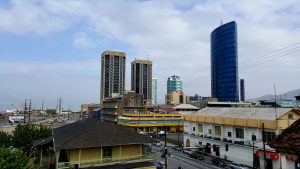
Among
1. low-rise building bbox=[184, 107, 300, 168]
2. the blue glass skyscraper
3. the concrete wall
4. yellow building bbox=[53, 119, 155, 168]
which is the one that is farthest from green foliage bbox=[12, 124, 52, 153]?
the blue glass skyscraper

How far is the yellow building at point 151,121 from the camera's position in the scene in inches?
4331

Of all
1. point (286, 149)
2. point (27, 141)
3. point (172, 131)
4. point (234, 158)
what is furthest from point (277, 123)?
point (172, 131)

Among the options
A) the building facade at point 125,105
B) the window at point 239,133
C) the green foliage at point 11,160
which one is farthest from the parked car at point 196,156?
the building facade at point 125,105

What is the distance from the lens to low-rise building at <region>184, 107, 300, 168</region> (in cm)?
4525

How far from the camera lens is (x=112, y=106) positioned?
140750mm

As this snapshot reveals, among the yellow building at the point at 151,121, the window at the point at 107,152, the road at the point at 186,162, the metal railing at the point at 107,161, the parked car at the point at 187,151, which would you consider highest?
the window at the point at 107,152

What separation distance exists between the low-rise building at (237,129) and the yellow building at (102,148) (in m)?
20.7

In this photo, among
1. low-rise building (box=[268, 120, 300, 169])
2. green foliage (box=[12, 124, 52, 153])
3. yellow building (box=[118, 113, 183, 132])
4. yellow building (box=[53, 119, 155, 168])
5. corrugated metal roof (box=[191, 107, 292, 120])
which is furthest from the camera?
yellow building (box=[118, 113, 183, 132])

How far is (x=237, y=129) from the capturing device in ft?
174

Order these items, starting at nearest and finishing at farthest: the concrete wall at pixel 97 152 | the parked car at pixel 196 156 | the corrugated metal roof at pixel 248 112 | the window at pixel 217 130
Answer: the concrete wall at pixel 97 152
the corrugated metal roof at pixel 248 112
the parked car at pixel 196 156
the window at pixel 217 130

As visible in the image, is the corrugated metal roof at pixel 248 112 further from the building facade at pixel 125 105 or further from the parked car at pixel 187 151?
the building facade at pixel 125 105

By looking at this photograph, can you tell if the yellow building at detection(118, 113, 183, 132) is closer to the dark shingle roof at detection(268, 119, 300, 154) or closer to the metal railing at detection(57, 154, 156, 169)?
the metal railing at detection(57, 154, 156, 169)

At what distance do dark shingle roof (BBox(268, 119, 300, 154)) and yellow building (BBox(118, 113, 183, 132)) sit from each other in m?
98.2

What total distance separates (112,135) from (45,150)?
16725 mm
